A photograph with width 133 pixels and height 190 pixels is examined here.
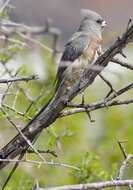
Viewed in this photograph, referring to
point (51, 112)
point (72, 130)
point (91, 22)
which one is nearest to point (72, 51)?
point (91, 22)

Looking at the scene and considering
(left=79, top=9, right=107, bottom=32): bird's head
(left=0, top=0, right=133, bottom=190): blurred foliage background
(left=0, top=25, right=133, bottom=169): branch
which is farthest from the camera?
(left=0, top=0, right=133, bottom=190): blurred foliage background

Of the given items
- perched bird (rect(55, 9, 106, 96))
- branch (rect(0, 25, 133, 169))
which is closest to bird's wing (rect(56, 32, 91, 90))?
perched bird (rect(55, 9, 106, 96))

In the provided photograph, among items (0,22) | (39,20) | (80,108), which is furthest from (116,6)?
(80,108)

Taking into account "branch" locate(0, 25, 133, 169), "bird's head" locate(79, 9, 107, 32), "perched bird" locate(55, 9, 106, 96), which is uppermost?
"bird's head" locate(79, 9, 107, 32)

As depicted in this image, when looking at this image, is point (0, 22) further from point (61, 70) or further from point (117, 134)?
point (117, 134)

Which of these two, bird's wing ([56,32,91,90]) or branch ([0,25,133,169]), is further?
bird's wing ([56,32,91,90])

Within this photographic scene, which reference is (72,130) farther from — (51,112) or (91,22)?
(51,112)

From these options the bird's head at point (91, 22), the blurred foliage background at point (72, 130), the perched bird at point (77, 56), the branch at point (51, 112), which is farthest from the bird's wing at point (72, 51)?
the blurred foliage background at point (72, 130)

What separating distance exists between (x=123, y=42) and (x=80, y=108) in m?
0.51

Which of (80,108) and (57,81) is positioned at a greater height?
(57,81)

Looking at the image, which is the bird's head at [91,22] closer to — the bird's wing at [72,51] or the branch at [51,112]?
the bird's wing at [72,51]

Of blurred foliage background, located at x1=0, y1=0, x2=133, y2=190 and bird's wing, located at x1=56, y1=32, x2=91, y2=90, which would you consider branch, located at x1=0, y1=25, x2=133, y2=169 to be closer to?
bird's wing, located at x1=56, y1=32, x2=91, y2=90

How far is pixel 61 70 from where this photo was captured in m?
4.28

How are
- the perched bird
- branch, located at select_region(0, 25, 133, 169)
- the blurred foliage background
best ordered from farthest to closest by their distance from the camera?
the blurred foliage background
the perched bird
branch, located at select_region(0, 25, 133, 169)
